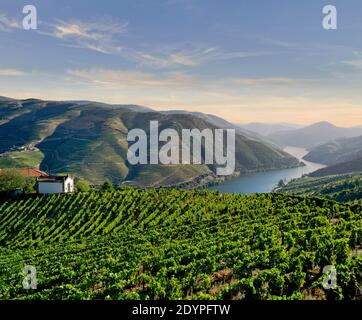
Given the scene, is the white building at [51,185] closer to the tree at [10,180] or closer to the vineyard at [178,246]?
the vineyard at [178,246]

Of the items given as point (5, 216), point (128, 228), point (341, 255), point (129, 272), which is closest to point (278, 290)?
point (341, 255)

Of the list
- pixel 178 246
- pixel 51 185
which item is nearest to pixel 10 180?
pixel 51 185

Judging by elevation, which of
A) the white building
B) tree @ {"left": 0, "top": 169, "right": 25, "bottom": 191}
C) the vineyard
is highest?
tree @ {"left": 0, "top": 169, "right": 25, "bottom": 191}

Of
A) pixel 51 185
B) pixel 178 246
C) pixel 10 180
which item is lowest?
pixel 178 246

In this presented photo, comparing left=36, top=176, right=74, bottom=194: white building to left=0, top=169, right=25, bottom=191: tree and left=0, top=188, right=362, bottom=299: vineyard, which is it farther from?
left=0, top=169, right=25, bottom=191: tree

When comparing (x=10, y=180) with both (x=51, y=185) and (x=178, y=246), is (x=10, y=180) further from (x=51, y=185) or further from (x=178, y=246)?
(x=178, y=246)

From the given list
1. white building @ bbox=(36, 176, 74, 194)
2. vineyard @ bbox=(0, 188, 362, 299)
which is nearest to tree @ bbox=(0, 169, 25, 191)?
white building @ bbox=(36, 176, 74, 194)

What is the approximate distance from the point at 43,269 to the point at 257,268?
22931 mm

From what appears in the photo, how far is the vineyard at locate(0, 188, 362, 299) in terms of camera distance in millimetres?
25656

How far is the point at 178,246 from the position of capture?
130 feet

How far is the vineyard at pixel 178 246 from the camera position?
1010 inches

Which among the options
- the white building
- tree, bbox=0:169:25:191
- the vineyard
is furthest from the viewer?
tree, bbox=0:169:25:191

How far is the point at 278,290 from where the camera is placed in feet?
79.4
